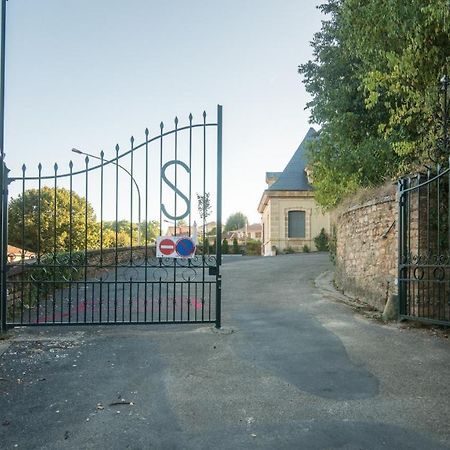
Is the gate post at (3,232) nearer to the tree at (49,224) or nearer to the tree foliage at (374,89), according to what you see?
the tree foliage at (374,89)

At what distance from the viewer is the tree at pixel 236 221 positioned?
92938 millimetres

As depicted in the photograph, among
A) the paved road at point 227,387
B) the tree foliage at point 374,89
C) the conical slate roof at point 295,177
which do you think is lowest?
the paved road at point 227,387

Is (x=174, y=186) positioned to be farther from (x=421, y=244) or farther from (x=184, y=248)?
(x=421, y=244)

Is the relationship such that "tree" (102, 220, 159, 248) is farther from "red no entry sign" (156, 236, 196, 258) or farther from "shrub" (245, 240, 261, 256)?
"shrub" (245, 240, 261, 256)

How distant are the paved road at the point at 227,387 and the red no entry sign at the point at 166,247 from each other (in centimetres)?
124

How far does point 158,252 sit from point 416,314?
14.3ft

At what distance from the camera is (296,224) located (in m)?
32.0

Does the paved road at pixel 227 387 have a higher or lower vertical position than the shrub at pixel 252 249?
lower

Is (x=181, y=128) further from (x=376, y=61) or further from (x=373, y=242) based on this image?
(x=376, y=61)

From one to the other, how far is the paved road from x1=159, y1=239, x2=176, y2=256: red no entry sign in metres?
1.24

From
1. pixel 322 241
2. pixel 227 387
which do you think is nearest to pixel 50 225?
pixel 322 241

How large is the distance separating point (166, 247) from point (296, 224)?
2667cm

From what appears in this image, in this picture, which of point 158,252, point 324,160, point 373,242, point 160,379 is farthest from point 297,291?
point 160,379

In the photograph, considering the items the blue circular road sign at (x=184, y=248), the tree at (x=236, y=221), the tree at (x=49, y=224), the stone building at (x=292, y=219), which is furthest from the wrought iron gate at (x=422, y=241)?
the tree at (x=236, y=221)
